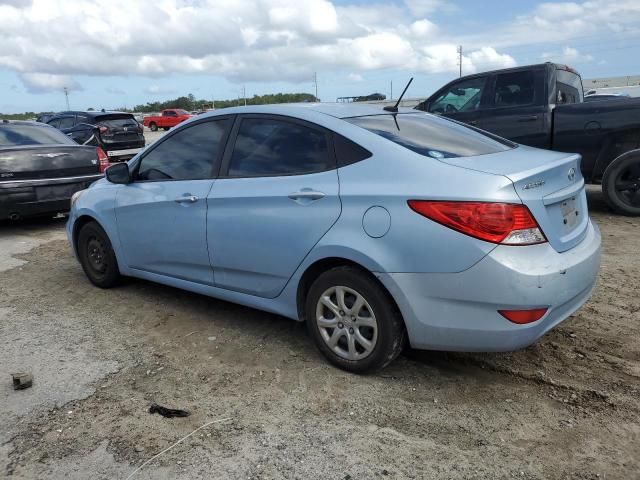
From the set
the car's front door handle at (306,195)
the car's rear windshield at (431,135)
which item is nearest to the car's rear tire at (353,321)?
the car's front door handle at (306,195)

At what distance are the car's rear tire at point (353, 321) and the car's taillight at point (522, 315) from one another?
23.0 inches

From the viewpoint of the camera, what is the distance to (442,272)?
2990 mm

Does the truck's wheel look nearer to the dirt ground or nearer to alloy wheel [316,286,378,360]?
the dirt ground

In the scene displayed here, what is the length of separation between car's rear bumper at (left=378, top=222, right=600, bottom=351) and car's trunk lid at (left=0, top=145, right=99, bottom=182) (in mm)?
6187

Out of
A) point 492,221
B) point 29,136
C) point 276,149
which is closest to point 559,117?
point 276,149

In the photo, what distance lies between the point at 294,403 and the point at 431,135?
1846mm

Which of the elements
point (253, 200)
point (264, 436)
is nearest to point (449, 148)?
point (253, 200)

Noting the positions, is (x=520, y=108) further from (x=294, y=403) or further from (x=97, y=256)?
(x=294, y=403)

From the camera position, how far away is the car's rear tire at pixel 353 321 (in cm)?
323

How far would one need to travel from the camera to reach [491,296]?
2.91 metres

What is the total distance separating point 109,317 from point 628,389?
370 centimetres

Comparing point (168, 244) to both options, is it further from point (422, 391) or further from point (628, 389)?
point (628, 389)

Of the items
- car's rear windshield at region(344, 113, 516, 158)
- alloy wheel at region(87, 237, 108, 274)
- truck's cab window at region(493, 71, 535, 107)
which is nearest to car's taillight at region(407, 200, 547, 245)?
car's rear windshield at region(344, 113, 516, 158)

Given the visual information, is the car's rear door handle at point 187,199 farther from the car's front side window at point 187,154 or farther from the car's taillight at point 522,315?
the car's taillight at point 522,315
